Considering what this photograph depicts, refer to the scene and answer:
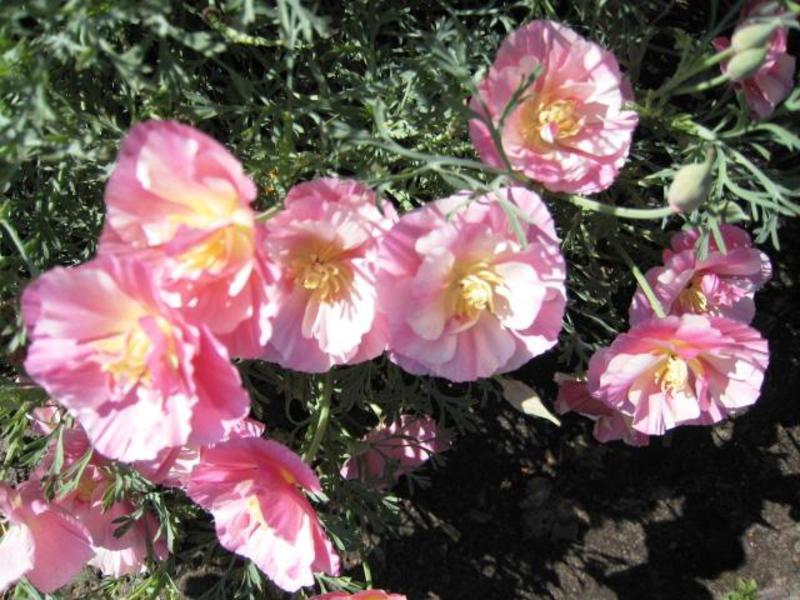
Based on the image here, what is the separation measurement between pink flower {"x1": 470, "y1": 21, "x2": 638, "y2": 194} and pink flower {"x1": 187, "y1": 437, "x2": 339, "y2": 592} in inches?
18.8

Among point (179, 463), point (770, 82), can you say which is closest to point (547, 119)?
point (770, 82)

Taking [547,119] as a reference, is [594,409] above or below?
below

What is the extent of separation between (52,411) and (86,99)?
1.69 feet

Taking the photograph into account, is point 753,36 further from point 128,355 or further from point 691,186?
point 128,355

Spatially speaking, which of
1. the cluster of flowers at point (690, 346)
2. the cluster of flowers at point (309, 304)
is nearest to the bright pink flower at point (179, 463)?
the cluster of flowers at point (309, 304)

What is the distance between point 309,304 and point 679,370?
0.55 m

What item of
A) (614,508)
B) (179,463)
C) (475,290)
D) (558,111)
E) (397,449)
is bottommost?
(614,508)

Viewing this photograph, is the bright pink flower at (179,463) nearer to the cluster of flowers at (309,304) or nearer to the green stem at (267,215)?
the cluster of flowers at (309,304)

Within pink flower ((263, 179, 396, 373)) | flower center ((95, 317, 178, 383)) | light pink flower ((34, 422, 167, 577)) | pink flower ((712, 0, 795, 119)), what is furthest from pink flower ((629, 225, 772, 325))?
light pink flower ((34, 422, 167, 577))

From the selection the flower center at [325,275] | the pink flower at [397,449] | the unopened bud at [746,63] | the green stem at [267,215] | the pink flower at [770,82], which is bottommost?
the pink flower at [397,449]

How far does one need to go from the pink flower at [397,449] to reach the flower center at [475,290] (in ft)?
1.79

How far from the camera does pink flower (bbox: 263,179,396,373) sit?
95 cm

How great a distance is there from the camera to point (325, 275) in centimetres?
101

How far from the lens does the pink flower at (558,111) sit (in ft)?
3.48
